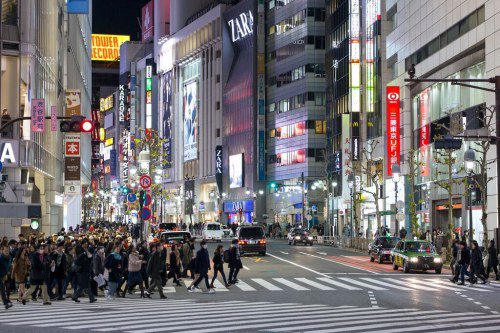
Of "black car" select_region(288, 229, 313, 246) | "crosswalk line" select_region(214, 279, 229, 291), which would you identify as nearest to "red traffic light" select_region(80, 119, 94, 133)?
"crosswalk line" select_region(214, 279, 229, 291)

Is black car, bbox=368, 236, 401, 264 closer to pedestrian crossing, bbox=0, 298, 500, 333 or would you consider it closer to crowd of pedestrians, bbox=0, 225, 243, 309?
crowd of pedestrians, bbox=0, 225, 243, 309

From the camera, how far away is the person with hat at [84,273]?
2784 centimetres

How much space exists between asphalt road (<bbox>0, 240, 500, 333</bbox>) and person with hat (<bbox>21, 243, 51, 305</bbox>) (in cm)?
51

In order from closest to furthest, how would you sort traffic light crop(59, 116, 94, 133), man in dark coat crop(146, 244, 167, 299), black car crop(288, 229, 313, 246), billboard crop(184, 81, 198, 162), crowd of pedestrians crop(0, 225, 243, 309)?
crowd of pedestrians crop(0, 225, 243, 309) → traffic light crop(59, 116, 94, 133) → man in dark coat crop(146, 244, 167, 299) → black car crop(288, 229, 313, 246) → billboard crop(184, 81, 198, 162)

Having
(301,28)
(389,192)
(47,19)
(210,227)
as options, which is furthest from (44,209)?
(301,28)

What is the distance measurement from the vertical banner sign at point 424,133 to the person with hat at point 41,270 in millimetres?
44946

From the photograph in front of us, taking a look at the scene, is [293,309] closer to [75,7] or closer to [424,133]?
[424,133]

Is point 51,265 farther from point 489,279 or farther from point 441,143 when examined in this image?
point 489,279

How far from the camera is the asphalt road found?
20.6 metres

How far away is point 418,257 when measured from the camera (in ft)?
139

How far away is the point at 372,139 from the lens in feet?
286

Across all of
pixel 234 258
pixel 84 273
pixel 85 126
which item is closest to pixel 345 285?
pixel 234 258

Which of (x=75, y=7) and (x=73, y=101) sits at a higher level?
(x=75, y=7)

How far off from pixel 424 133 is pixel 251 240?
18.4 meters
